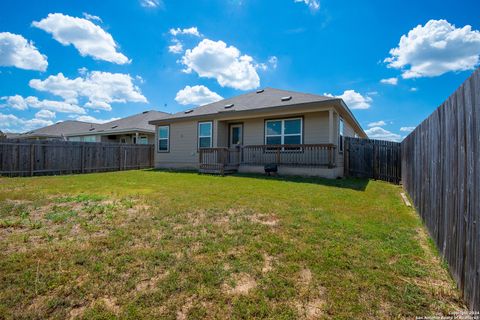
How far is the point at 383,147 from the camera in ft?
33.4

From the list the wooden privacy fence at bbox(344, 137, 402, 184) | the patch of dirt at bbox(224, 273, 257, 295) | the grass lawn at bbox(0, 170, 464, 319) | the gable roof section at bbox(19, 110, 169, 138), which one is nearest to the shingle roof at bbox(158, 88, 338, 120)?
the wooden privacy fence at bbox(344, 137, 402, 184)

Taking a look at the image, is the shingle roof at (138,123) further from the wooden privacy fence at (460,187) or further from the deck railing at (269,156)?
the wooden privacy fence at (460,187)

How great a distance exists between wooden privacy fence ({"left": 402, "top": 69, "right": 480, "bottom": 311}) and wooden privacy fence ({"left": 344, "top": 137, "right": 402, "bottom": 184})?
771 centimetres

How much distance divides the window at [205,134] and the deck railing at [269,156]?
50.8 inches

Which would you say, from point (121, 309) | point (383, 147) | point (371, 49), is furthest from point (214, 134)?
point (121, 309)

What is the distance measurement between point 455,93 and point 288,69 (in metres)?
12.9

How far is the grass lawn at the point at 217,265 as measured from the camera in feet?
5.64

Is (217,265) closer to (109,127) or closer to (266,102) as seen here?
(266,102)

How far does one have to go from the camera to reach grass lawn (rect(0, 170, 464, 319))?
67.7 inches

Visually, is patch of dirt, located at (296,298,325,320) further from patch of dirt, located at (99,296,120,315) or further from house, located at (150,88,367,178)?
house, located at (150,88,367,178)

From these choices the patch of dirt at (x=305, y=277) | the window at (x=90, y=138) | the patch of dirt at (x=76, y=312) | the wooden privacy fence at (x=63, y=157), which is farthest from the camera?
the window at (x=90, y=138)

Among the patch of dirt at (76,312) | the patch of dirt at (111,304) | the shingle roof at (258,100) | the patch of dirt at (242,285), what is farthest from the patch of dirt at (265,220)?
the shingle roof at (258,100)

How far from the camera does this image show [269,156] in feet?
36.7

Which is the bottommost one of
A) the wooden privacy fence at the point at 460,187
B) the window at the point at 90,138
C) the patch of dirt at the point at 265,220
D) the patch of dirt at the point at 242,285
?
the patch of dirt at the point at 242,285
